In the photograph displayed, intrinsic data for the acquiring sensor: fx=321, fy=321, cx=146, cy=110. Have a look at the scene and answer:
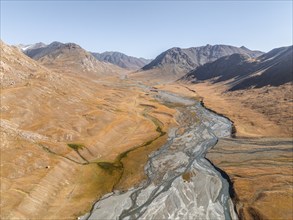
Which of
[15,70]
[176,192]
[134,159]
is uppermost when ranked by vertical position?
[15,70]

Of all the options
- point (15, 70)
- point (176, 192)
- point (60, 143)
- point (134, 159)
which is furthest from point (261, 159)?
point (15, 70)

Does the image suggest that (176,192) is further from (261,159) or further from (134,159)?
(261,159)

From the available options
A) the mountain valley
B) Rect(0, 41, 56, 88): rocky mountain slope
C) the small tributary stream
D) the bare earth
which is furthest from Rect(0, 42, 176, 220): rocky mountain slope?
the bare earth

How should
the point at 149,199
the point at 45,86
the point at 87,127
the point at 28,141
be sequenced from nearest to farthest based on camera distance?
the point at 149,199
the point at 28,141
the point at 87,127
the point at 45,86

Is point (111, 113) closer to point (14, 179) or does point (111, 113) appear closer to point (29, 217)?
point (14, 179)

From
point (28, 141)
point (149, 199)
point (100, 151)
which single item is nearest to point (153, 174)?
point (149, 199)

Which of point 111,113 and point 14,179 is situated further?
point 111,113

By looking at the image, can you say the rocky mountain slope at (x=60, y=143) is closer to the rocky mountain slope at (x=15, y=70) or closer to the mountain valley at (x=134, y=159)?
the mountain valley at (x=134, y=159)

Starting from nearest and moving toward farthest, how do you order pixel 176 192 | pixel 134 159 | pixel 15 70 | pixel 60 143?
pixel 176 192 → pixel 134 159 → pixel 60 143 → pixel 15 70
